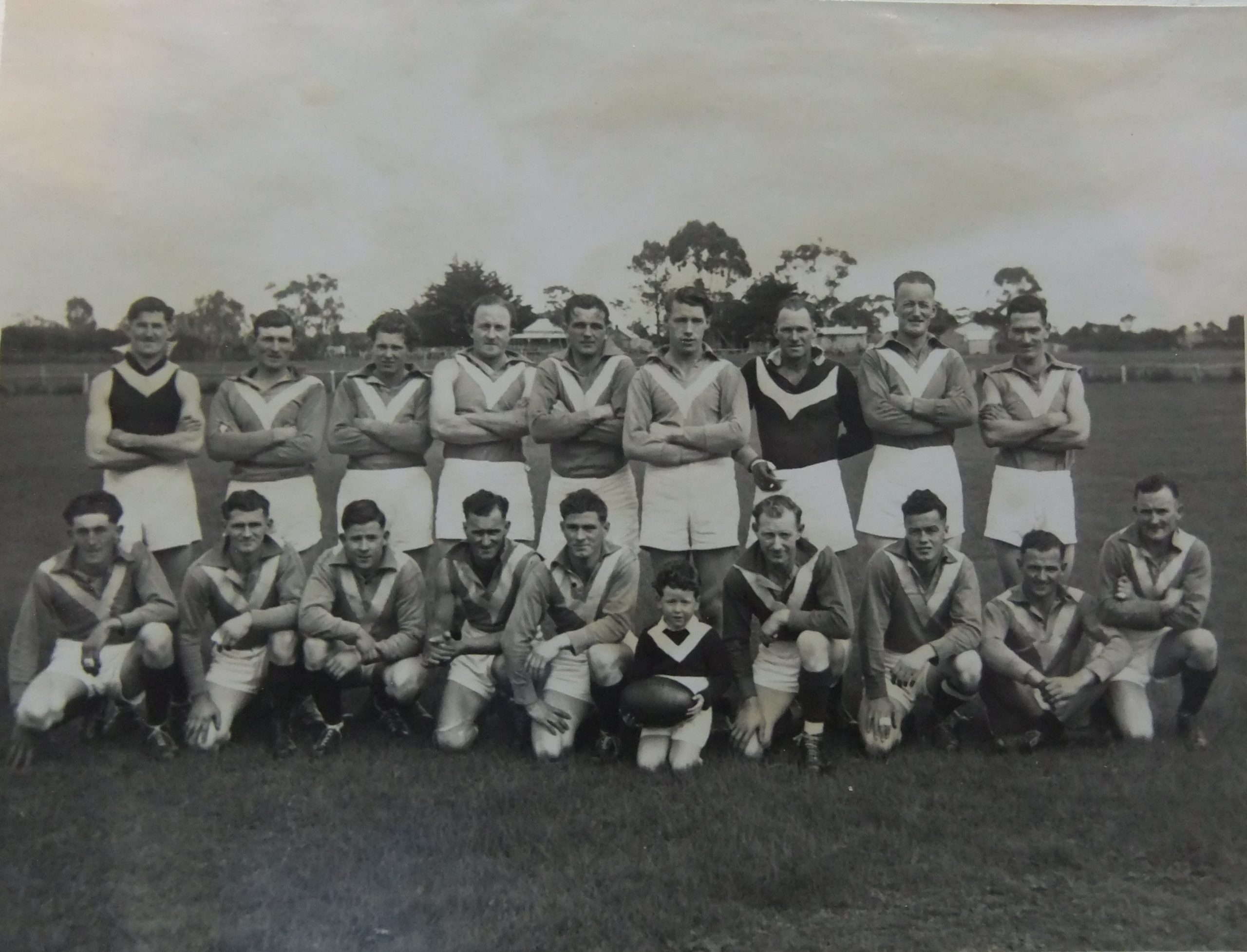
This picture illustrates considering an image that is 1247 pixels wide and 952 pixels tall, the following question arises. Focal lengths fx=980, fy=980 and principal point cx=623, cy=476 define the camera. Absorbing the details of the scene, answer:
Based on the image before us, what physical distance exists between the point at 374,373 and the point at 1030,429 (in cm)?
262

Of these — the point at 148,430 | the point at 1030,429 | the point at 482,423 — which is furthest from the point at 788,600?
the point at 148,430

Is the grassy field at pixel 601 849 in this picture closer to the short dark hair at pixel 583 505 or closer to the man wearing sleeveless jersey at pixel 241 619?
the man wearing sleeveless jersey at pixel 241 619

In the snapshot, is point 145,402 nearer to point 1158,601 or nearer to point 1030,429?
point 1030,429

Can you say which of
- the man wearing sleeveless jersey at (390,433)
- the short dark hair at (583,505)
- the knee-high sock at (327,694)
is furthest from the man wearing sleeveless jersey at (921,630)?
the knee-high sock at (327,694)

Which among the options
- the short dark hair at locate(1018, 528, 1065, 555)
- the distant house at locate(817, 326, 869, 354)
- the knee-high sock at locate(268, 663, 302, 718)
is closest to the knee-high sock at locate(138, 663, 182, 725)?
the knee-high sock at locate(268, 663, 302, 718)

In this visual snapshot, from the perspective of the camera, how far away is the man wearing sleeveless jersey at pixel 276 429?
3830 mm

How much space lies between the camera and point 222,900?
318 centimetres

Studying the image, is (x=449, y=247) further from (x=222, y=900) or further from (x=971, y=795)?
(x=971, y=795)

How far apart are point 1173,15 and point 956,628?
102 inches

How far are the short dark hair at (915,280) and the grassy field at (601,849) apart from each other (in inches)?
70.4

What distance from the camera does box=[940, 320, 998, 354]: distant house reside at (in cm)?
392

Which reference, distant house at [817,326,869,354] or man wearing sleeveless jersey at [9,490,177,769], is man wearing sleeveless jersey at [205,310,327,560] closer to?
man wearing sleeveless jersey at [9,490,177,769]

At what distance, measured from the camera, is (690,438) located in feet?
12.4

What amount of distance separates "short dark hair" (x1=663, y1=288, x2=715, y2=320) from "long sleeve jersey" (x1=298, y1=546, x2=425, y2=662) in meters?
1.41
